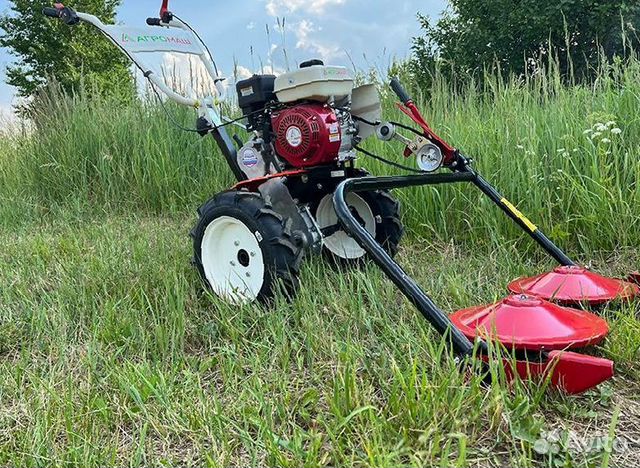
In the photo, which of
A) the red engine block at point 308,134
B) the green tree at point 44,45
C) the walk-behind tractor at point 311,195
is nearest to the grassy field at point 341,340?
the walk-behind tractor at point 311,195

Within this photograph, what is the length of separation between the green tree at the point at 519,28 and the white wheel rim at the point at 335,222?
944 cm

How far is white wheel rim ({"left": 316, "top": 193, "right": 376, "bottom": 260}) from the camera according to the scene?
2326 mm

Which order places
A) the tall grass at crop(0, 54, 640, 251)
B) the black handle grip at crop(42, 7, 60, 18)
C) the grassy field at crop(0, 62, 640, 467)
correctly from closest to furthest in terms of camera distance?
the grassy field at crop(0, 62, 640, 467), the tall grass at crop(0, 54, 640, 251), the black handle grip at crop(42, 7, 60, 18)

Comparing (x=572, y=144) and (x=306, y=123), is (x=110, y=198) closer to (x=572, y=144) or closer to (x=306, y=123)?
(x=306, y=123)

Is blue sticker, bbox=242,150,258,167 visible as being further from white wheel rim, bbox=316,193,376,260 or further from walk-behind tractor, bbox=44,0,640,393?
white wheel rim, bbox=316,193,376,260

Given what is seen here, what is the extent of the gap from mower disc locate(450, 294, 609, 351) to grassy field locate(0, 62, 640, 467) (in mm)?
101

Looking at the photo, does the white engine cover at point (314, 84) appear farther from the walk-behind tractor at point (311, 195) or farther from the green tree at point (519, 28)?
the green tree at point (519, 28)

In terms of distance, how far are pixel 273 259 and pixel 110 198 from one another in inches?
104

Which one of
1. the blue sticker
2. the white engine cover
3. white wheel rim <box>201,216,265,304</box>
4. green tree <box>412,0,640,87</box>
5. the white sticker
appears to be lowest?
white wheel rim <box>201,216,265,304</box>

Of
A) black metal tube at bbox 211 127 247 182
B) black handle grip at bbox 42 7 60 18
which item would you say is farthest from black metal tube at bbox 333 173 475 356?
black handle grip at bbox 42 7 60 18

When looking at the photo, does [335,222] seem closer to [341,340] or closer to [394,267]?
[341,340]

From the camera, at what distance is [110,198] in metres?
4.10

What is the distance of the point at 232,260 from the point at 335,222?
1.68 ft

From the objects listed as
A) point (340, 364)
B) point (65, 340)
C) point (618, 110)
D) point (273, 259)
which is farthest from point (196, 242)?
point (618, 110)
